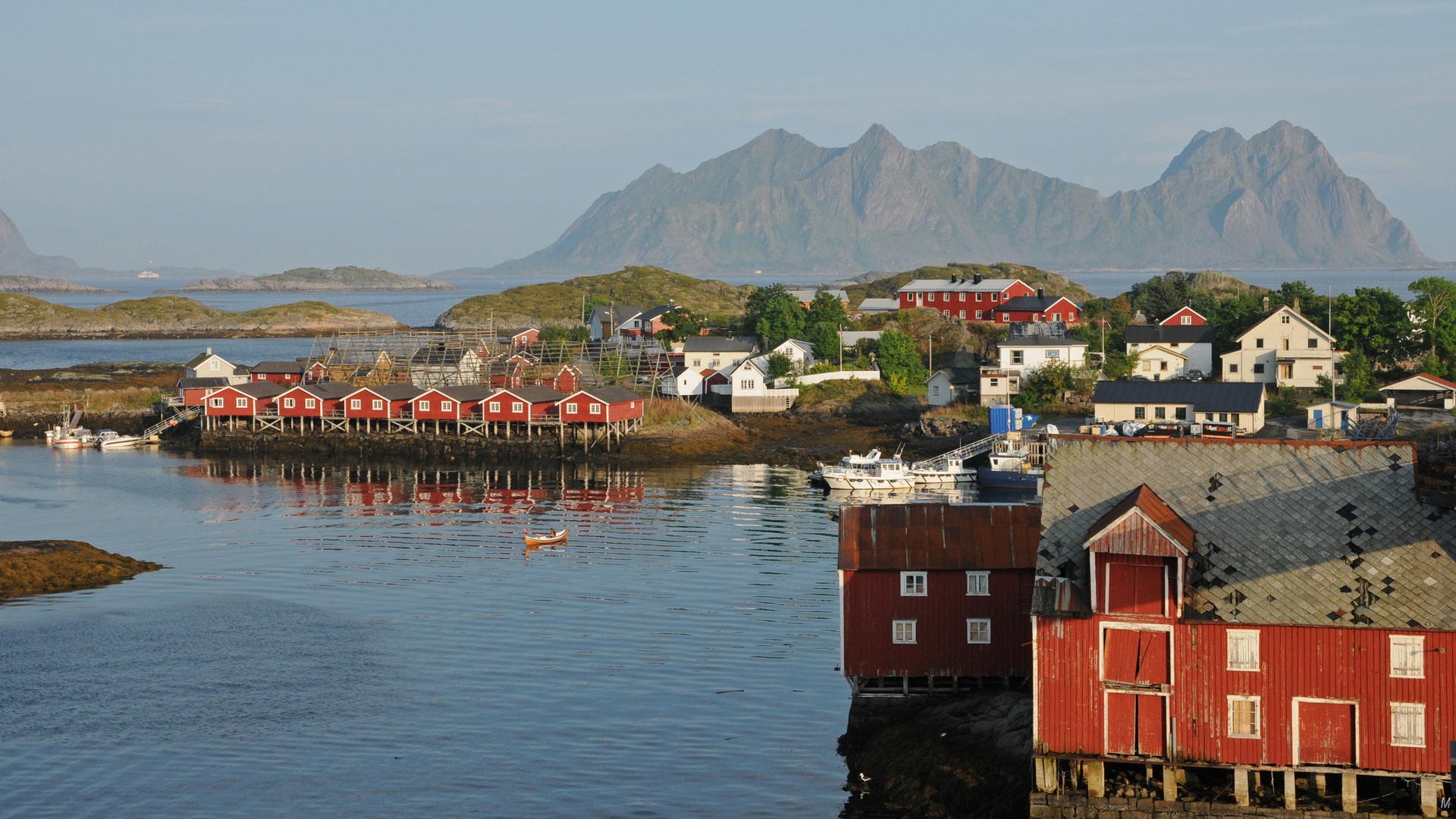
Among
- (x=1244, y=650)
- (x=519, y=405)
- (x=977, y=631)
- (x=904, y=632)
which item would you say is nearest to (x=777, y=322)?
(x=519, y=405)

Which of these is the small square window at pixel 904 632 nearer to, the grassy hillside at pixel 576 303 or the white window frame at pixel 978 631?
the white window frame at pixel 978 631

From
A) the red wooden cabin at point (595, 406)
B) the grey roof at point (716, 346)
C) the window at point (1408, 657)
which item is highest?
the grey roof at point (716, 346)

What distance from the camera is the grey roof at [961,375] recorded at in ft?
268

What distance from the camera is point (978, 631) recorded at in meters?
26.8

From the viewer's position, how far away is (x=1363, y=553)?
21.3 meters

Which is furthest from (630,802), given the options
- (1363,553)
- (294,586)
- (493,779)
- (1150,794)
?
(294,586)

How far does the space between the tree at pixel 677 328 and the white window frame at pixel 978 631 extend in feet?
265

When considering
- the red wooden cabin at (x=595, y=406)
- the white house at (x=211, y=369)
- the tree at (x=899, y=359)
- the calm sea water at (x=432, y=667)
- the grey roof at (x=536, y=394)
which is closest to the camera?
the calm sea water at (x=432, y=667)

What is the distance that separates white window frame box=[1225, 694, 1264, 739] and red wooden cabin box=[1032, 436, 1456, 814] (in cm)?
3

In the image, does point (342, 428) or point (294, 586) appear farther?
point (342, 428)

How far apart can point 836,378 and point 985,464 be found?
22.5m

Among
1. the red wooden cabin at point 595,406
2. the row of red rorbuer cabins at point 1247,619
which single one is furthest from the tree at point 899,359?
the row of red rorbuer cabins at point 1247,619

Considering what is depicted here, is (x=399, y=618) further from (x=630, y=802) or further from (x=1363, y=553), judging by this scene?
(x=1363, y=553)

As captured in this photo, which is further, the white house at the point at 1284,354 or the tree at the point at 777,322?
the tree at the point at 777,322
